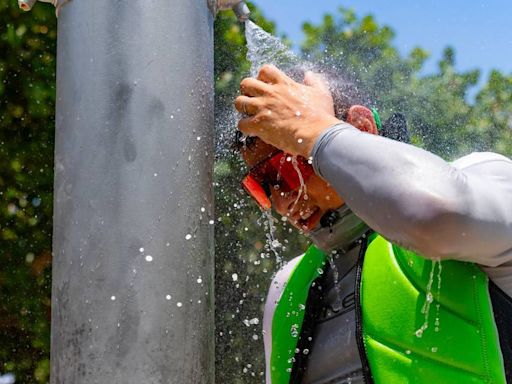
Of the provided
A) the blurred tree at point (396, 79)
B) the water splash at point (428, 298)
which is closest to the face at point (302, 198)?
the water splash at point (428, 298)

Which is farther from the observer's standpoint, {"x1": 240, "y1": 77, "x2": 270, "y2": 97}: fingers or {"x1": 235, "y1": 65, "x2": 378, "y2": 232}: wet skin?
{"x1": 240, "y1": 77, "x2": 270, "y2": 97}: fingers

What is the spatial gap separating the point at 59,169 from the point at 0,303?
12.7 feet

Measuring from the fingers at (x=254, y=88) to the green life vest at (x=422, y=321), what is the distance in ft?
1.76

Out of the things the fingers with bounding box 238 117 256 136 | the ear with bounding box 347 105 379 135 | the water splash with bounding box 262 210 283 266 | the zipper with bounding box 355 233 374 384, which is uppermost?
the fingers with bounding box 238 117 256 136

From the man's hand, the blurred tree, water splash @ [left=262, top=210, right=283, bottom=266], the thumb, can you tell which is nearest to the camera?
the man's hand

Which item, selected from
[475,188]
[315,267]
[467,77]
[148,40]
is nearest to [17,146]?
[315,267]

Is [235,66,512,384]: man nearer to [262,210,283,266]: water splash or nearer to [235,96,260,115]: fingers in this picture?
[235,96,260,115]: fingers

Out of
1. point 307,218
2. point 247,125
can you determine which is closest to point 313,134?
point 247,125

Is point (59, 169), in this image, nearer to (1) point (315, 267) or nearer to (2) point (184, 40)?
(2) point (184, 40)

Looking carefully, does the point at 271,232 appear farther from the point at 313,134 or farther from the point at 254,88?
the point at 313,134

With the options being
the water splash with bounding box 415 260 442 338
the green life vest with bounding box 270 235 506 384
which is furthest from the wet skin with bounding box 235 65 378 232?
the water splash with bounding box 415 260 442 338

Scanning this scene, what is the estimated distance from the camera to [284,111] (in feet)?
6.45

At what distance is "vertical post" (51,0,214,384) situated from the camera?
168 cm

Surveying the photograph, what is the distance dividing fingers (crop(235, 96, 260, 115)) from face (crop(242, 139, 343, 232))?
0.69 ft
